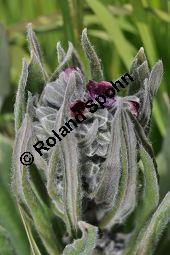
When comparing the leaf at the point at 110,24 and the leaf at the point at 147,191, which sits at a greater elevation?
the leaf at the point at 110,24

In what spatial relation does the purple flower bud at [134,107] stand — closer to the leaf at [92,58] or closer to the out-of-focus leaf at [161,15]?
the leaf at [92,58]

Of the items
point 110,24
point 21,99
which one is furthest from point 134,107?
point 110,24

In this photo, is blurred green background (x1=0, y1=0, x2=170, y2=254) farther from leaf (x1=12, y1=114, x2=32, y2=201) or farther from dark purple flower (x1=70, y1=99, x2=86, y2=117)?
dark purple flower (x1=70, y1=99, x2=86, y2=117)

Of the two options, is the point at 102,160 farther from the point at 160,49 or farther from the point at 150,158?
the point at 160,49

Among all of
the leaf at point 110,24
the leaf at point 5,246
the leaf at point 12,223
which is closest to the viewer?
the leaf at point 5,246

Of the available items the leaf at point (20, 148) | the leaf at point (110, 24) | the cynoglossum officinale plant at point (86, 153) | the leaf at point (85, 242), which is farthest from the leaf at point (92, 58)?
the leaf at point (110, 24)

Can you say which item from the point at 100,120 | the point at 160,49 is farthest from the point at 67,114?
the point at 160,49

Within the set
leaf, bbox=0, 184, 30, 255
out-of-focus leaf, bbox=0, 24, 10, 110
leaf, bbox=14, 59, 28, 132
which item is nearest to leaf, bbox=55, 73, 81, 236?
leaf, bbox=14, 59, 28, 132

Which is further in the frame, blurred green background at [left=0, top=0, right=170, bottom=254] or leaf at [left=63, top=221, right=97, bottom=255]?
blurred green background at [left=0, top=0, right=170, bottom=254]

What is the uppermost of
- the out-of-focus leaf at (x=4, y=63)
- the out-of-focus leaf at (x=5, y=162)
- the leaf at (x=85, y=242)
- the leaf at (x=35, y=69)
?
the out-of-focus leaf at (x=4, y=63)
